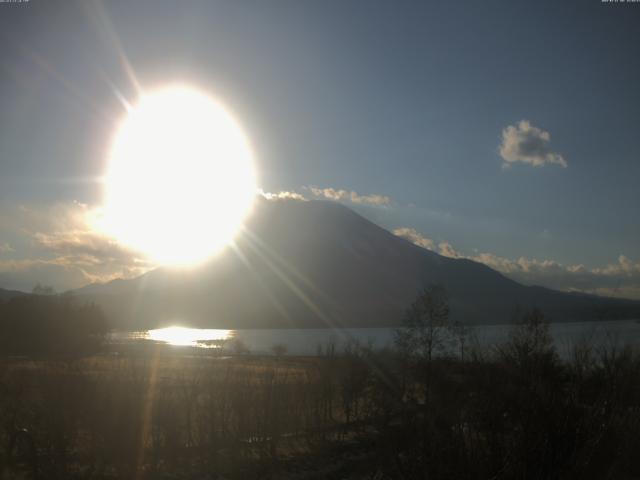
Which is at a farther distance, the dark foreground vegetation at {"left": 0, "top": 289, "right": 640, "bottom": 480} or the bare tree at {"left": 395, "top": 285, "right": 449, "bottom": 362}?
the bare tree at {"left": 395, "top": 285, "right": 449, "bottom": 362}

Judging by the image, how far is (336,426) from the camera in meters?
29.7

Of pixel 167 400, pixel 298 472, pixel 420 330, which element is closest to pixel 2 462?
pixel 167 400

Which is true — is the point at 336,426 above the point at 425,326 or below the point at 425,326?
below

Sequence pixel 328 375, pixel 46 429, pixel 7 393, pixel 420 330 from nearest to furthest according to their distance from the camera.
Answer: pixel 46 429, pixel 7 393, pixel 328 375, pixel 420 330

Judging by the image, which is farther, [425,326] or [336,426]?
[425,326]

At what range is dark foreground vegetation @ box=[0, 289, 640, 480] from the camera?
612 cm

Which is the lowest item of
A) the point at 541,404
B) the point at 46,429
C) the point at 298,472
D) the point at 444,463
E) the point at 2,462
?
the point at 298,472

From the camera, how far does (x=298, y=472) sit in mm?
19938

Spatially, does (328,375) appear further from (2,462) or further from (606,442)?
(606,442)

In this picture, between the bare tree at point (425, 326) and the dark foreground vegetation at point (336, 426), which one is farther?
the bare tree at point (425, 326)

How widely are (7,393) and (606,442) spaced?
1883 cm

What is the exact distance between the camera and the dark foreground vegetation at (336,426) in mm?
6117

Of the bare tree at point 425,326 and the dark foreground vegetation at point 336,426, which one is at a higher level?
the bare tree at point 425,326

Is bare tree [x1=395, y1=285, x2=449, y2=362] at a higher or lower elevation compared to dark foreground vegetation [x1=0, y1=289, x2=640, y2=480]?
higher
